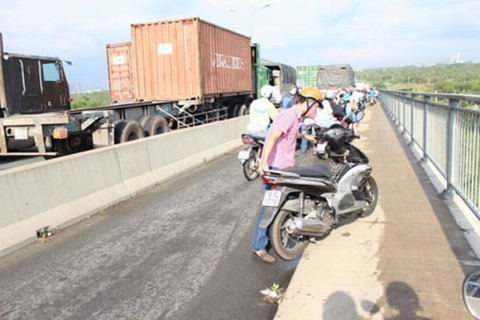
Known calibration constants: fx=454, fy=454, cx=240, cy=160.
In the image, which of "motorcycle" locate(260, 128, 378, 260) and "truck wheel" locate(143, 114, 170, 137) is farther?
"truck wheel" locate(143, 114, 170, 137)

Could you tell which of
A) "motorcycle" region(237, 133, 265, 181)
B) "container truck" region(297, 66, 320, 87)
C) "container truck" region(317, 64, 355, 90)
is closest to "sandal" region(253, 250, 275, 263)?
"motorcycle" region(237, 133, 265, 181)

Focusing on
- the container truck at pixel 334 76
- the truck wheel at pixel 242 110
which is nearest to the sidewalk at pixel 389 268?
the truck wheel at pixel 242 110

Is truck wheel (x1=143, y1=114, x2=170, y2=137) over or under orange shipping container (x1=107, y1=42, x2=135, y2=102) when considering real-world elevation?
under

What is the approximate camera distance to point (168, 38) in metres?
15.3

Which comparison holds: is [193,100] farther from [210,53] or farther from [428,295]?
[428,295]

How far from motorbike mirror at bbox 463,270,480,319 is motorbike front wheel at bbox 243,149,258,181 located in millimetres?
5715

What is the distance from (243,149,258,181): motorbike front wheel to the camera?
8.41 meters

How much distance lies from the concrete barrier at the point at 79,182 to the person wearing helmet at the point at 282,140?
272 centimetres

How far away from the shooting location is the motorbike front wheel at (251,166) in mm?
8414

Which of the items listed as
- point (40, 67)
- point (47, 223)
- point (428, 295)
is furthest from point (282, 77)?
point (428, 295)

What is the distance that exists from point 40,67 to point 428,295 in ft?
38.8

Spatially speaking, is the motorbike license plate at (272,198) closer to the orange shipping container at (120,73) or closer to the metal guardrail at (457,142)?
the metal guardrail at (457,142)

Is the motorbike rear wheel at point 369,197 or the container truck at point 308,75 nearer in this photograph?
the motorbike rear wheel at point 369,197

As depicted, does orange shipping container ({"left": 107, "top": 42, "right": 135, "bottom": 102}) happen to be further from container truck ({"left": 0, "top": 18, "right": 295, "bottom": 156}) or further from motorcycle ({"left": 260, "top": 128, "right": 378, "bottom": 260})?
motorcycle ({"left": 260, "top": 128, "right": 378, "bottom": 260})
